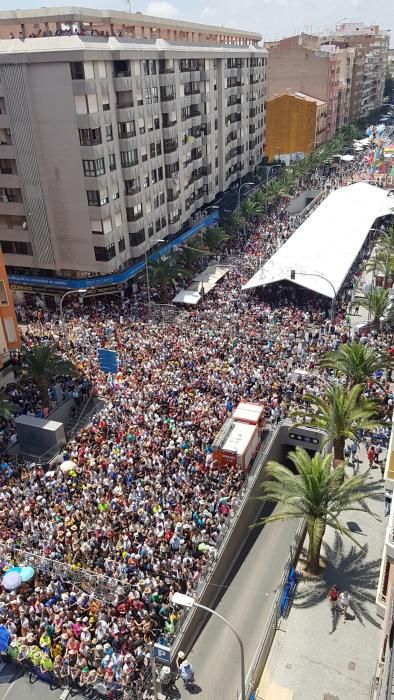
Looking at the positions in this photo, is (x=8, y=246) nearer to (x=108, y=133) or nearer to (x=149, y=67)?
(x=108, y=133)

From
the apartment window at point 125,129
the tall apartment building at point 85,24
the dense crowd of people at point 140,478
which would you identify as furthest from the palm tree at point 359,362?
the tall apartment building at point 85,24

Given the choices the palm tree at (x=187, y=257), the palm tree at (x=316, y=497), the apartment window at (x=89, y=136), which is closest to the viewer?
the palm tree at (x=316, y=497)

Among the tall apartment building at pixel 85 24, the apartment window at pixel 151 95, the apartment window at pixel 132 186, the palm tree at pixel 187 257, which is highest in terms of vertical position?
the tall apartment building at pixel 85 24

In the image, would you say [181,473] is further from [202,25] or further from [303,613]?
[202,25]

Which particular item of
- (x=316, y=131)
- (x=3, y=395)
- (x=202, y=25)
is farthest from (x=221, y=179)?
(x=3, y=395)

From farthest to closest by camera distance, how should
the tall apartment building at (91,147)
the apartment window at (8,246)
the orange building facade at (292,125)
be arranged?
the orange building facade at (292,125), the apartment window at (8,246), the tall apartment building at (91,147)

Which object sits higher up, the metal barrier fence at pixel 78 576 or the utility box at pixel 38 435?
the metal barrier fence at pixel 78 576

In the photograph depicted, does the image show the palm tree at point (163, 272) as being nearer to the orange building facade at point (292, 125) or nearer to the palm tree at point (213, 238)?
the palm tree at point (213, 238)
